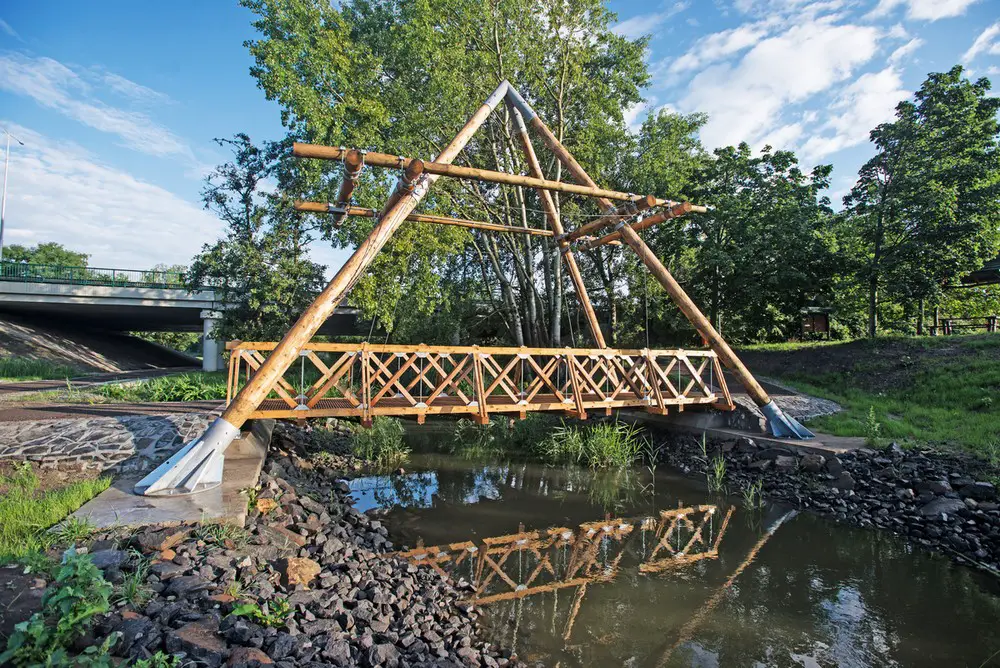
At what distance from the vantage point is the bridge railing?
24.3 m

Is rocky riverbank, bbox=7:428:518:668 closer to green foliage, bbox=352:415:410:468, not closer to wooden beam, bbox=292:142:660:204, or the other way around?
wooden beam, bbox=292:142:660:204

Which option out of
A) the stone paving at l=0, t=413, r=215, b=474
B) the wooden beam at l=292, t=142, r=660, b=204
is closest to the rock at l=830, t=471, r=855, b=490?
the wooden beam at l=292, t=142, r=660, b=204

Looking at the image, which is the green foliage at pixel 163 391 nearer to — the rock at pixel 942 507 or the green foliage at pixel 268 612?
the green foliage at pixel 268 612

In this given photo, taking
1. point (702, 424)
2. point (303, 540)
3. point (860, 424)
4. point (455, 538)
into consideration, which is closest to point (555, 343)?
point (702, 424)

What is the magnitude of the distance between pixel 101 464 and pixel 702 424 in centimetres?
1066

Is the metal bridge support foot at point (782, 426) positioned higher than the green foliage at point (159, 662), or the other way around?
the metal bridge support foot at point (782, 426)

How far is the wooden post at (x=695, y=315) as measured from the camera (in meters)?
9.61

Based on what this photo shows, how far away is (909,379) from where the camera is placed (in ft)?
42.9

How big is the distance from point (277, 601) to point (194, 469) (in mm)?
2719

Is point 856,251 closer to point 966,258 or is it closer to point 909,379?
point 966,258

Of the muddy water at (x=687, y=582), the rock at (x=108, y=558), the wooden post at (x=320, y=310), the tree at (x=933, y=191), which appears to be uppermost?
the tree at (x=933, y=191)

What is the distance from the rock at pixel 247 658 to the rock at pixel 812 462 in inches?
345

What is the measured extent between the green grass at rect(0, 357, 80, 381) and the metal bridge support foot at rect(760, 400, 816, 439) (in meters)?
22.2

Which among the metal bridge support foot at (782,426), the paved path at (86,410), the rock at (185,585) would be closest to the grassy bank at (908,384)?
the metal bridge support foot at (782,426)
